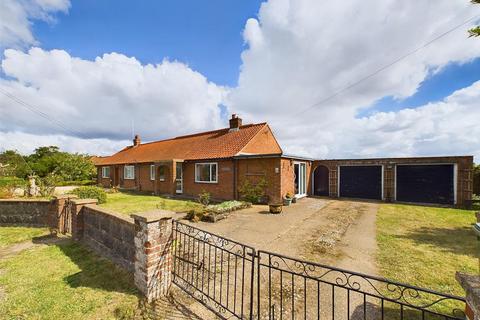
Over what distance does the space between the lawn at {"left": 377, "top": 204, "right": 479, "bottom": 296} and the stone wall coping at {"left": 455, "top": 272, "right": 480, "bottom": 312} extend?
3229 millimetres

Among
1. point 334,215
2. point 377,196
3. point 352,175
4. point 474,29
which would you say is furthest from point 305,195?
point 474,29

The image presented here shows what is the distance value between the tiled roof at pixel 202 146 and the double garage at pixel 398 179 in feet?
22.4

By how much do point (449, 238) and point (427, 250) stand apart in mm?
2033

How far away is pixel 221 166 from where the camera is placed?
1581cm

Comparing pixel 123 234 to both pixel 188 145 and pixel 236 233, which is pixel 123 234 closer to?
pixel 236 233

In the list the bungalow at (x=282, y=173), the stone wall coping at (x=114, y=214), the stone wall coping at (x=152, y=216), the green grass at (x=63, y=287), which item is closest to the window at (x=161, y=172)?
the bungalow at (x=282, y=173)

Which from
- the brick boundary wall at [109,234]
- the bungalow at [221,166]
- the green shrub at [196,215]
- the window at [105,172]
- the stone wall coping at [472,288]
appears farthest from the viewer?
the window at [105,172]

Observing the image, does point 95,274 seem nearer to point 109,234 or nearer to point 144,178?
point 109,234

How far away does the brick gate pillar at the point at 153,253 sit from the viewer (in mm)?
4168

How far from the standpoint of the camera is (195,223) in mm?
9461

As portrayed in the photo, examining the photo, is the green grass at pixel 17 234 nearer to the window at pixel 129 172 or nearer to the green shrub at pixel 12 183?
the green shrub at pixel 12 183

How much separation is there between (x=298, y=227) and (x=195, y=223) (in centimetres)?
420

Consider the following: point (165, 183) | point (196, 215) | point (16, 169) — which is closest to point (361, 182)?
point (196, 215)

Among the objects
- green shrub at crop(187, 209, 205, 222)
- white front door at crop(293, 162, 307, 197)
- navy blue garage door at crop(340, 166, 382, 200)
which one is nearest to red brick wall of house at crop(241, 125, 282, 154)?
white front door at crop(293, 162, 307, 197)
